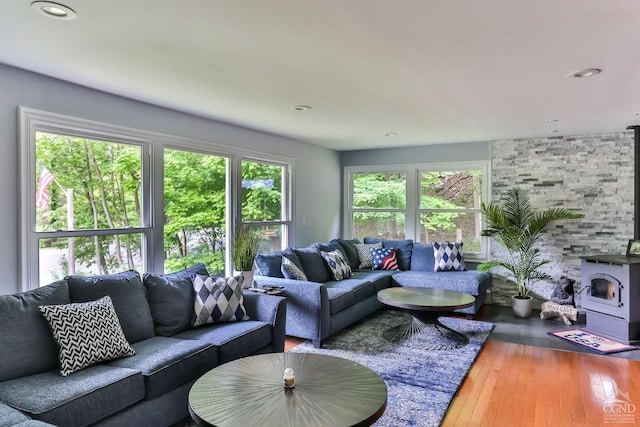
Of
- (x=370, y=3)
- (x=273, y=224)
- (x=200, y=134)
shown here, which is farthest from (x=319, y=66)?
(x=273, y=224)

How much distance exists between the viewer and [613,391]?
3057 millimetres

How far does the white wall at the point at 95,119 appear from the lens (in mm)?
2773

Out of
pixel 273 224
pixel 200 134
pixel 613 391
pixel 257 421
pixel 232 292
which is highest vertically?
pixel 200 134

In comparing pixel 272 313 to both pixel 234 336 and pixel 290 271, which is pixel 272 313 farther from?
pixel 290 271

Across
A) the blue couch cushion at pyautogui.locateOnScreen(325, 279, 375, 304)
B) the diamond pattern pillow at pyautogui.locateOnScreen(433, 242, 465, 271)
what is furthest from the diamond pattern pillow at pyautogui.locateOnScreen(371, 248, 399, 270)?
the blue couch cushion at pyautogui.locateOnScreen(325, 279, 375, 304)

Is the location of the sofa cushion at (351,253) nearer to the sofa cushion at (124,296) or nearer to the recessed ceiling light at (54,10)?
the sofa cushion at (124,296)

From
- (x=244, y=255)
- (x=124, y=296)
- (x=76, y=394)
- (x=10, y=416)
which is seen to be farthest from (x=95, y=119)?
(x=10, y=416)

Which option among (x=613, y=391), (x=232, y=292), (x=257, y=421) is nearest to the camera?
(x=257, y=421)

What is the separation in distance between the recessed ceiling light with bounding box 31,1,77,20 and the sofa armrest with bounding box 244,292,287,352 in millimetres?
2290

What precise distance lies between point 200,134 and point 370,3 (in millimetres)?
2889

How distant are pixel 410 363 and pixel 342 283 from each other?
1502mm

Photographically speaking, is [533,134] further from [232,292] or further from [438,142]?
[232,292]

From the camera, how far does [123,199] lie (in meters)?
3.66

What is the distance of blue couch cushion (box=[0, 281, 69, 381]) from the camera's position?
2.16 metres
